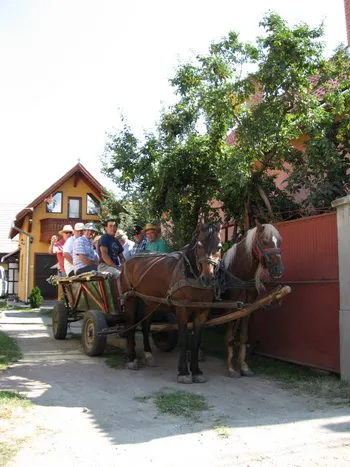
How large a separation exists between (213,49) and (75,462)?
709 centimetres

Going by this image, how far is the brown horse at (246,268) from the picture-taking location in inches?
249

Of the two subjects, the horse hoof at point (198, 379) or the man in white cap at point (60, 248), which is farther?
the man in white cap at point (60, 248)

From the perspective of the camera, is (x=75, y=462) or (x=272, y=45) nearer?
(x=75, y=462)

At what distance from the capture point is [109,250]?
8.62 metres

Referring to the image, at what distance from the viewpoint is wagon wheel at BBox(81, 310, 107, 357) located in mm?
7766

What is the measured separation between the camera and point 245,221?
941cm

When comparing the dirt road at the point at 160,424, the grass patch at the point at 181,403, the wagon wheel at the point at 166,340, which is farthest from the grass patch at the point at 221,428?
the wagon wheel at the point at 166,340

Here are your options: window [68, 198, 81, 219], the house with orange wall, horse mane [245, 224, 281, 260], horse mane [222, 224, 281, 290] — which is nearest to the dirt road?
horse mane [222, 224, 281, 290]

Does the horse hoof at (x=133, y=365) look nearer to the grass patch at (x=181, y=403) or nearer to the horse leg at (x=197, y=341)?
the horse leg at (x=197, y=341)

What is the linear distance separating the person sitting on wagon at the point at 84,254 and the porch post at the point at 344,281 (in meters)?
4.47

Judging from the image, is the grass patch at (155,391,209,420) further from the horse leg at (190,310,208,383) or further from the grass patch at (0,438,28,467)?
the grass patch at (0,438,28,467)

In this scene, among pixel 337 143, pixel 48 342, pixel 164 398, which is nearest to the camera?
pixel 164 398

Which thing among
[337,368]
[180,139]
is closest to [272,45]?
[180,139]

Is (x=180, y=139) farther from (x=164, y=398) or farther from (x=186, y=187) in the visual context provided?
(x=164, y=398)
